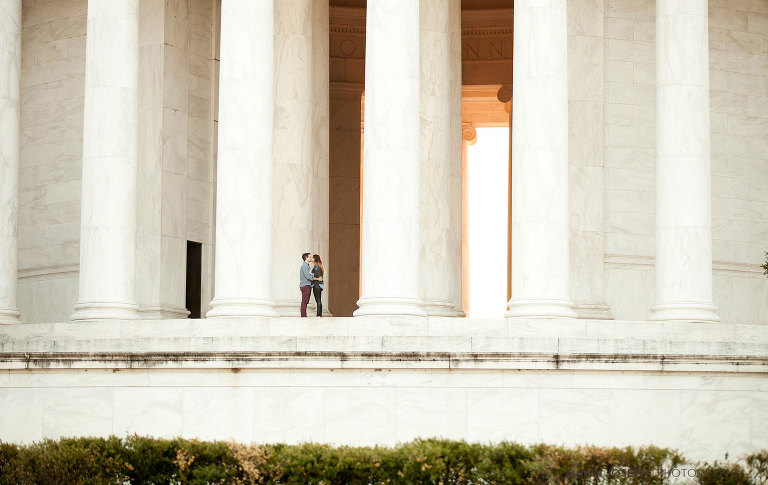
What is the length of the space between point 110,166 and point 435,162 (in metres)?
21.7

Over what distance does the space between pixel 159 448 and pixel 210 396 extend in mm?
18002

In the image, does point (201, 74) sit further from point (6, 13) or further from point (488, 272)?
point (488, 272)

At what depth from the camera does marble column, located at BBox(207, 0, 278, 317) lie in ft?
273

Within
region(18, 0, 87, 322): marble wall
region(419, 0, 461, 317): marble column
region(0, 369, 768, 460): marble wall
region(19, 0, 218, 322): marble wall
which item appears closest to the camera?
region(0, 369, 768, 460): marble wall

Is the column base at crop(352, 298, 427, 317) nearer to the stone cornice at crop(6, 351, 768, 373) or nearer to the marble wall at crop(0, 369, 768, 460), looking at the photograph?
the stone cornice at crop(6, 351, 768, 373)

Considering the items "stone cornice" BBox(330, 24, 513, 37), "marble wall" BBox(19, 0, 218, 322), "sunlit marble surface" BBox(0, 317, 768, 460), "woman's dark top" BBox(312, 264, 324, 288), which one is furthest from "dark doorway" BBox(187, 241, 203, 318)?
"stone cornice" BBox(330, 24, 513, 37)

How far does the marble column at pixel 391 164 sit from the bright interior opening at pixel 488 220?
75.3 meters

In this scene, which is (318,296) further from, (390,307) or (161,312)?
(161,312)

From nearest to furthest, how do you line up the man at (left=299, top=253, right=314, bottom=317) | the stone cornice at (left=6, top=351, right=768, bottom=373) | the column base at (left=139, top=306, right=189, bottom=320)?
1. the stone cornice at (left=6, top=351, right=768, bottom=373)
2. the man at (left=299, top=253, right=314, bottom=317)
3. the column base at (left=139, top=306, right=189, bottom=320)

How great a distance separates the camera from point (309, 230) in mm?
94000

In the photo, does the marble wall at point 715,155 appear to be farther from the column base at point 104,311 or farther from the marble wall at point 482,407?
the column base at point 104,311

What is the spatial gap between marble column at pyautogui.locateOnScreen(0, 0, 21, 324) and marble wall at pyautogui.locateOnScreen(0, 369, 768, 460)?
19.2 metres

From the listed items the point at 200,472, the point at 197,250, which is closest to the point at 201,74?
the point at 197,250

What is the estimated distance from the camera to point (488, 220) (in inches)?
6304
